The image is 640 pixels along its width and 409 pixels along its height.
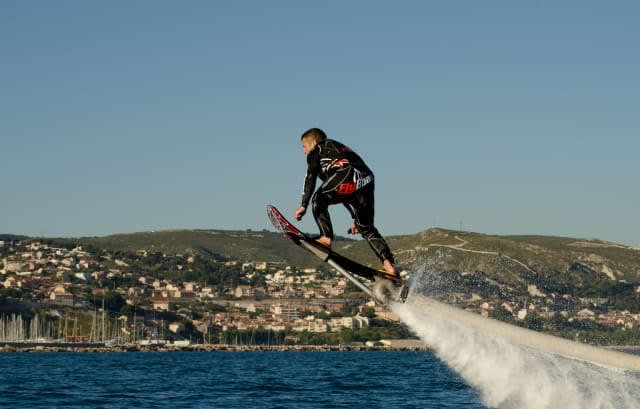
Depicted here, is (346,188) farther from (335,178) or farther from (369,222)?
(369,222)

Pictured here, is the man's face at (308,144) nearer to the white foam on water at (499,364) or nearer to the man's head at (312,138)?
the man's head at (312,138)

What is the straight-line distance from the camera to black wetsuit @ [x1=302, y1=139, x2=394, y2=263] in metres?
17.7

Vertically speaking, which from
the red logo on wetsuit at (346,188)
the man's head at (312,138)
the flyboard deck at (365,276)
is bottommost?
the flyboard deck at (365,276)

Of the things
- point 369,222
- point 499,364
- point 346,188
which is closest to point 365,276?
point 369,222

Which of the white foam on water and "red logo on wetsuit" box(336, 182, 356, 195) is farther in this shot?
the white foam on water

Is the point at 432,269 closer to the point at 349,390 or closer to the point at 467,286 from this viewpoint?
the point at 349,390

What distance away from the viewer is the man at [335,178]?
17.7 meters

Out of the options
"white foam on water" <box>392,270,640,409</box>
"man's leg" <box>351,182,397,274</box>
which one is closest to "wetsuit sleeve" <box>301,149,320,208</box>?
"man's leg" <box>351,182,397,274</box>

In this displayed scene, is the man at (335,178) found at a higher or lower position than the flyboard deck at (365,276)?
higher

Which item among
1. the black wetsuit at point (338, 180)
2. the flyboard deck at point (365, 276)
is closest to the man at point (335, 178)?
the black wetsuit at point (338, 180)

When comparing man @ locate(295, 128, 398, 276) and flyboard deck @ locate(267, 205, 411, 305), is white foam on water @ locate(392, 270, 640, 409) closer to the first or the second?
flyboard deck @ locate(267, 205, 411, 305)

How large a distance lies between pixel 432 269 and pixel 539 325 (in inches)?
7144

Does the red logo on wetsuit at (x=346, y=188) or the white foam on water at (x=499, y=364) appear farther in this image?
the white foam on water at (x=499, y=364)

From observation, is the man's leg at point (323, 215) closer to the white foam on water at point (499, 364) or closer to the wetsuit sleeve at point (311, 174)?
the wetsuit sleeve at point (311, 174)
